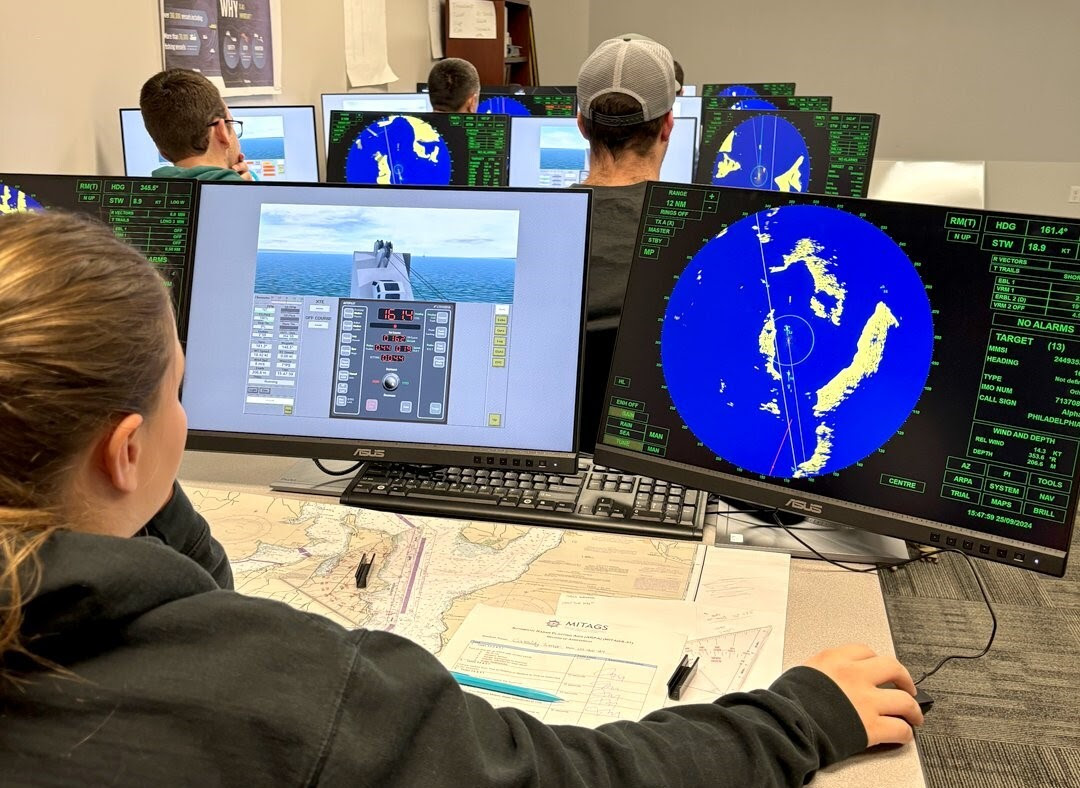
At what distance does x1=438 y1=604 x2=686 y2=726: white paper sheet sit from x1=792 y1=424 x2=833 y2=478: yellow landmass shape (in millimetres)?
291

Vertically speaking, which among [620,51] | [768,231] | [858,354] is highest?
[620,51]

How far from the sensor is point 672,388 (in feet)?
4.21

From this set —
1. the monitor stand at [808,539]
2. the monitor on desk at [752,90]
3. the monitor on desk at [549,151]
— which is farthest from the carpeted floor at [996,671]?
the monitor on desk at [752,90]

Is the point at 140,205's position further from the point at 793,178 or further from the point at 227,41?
the point at 227,41

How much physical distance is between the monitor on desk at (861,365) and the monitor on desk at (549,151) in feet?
6.27

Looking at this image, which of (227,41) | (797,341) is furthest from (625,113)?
(227,41)

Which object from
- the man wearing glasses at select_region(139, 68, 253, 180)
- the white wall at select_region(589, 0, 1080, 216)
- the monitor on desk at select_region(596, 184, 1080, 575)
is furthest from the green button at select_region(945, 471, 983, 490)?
the white wall at select_region(589, 0, 1080, 216)

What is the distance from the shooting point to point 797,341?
121 cm

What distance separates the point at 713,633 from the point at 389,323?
24.8 inches

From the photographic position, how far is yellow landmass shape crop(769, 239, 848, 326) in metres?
1.18

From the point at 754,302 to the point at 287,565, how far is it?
25.7 inches

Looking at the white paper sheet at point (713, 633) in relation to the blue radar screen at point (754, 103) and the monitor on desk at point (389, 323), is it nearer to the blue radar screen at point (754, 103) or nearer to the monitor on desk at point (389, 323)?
the monitor on desk at point (389, 323)

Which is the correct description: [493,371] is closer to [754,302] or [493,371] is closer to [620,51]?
[754,302]

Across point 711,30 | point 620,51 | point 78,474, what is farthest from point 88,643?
point 711,30
